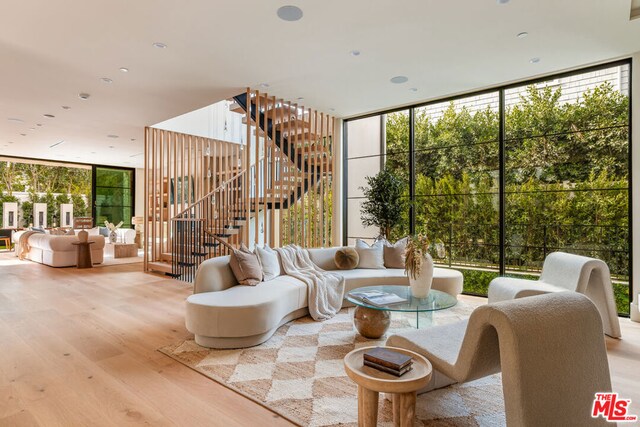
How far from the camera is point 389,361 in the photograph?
1.86 metres

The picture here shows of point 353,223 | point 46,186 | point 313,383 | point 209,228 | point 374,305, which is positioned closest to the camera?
point 313,383

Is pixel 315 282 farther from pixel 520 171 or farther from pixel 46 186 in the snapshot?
pixel 46 186

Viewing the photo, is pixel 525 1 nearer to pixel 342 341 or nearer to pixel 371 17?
pixel 371 17

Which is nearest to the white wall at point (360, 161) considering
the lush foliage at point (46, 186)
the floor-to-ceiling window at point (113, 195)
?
the floor-to-ceiling window at point (113, 195)

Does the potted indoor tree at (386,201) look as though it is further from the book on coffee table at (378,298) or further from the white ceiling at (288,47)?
the book on coffee table at (378,298)

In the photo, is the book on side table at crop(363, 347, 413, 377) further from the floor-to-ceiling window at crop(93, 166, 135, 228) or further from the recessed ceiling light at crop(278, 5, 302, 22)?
the floor-to-ceiling window at crop(93, 166, 135, 228)

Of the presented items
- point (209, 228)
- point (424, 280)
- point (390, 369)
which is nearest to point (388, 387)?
point (390, 369)

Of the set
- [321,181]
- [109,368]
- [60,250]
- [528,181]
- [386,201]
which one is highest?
[321,181]

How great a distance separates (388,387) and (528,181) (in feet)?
15.5

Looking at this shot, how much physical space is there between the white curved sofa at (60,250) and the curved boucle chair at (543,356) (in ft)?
29.2

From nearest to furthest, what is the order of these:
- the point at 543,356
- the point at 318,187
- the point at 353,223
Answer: the point at 543,356, the point at 318,187, the point at 353,223

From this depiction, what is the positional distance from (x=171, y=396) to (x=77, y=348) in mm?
1495

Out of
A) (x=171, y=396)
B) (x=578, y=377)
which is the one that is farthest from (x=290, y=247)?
(x=578, y=377)

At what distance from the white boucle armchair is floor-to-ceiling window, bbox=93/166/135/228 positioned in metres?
13.4
